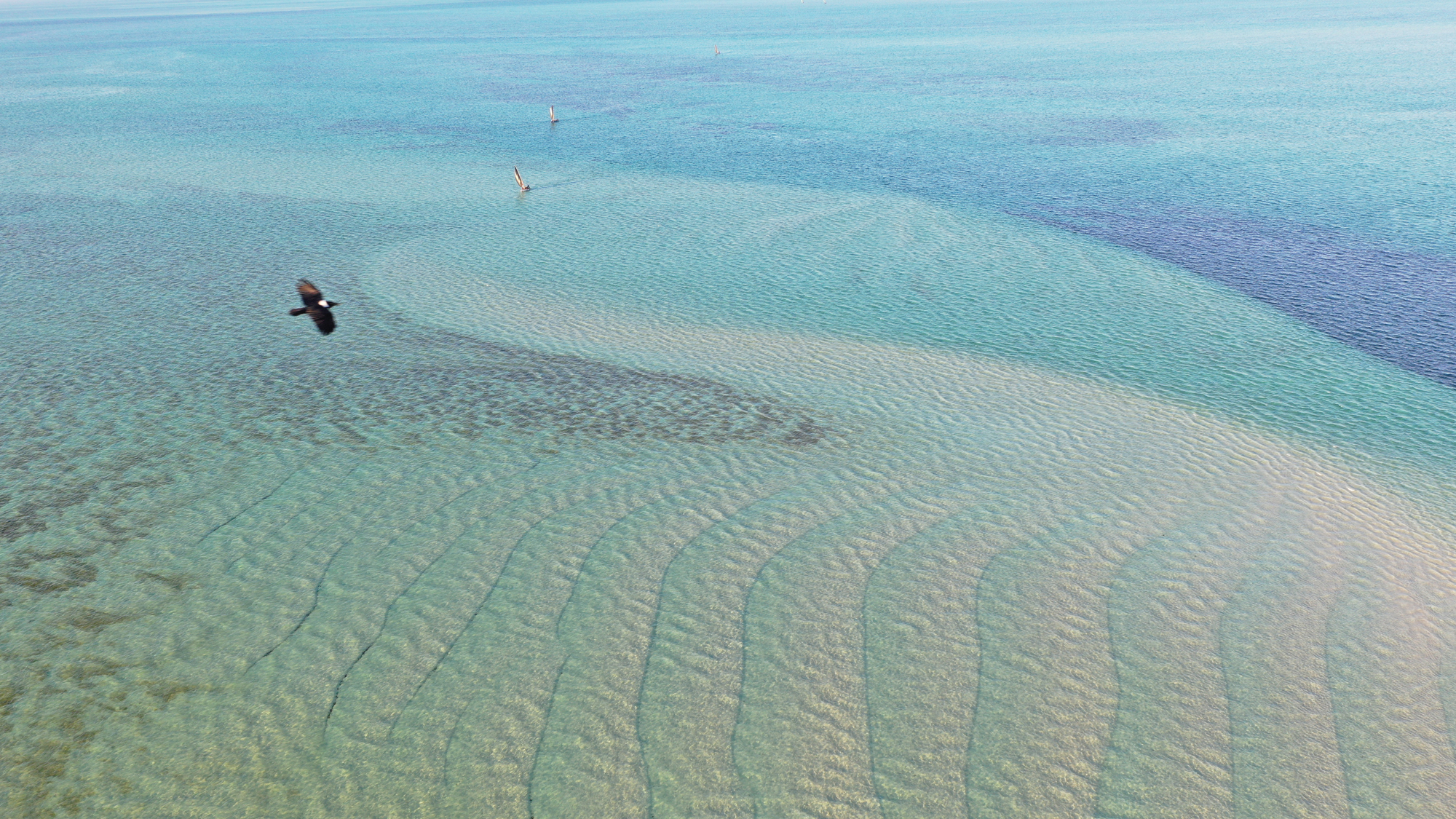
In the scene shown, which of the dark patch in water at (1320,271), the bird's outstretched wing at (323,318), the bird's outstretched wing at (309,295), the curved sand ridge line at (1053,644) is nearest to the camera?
the curved sand ridge line at (1053,644)

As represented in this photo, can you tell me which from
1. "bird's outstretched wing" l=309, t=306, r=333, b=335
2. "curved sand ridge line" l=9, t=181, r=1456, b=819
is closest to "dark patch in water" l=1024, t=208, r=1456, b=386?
"curved sand ridge line" l=9, t=181, r=1456, b=819

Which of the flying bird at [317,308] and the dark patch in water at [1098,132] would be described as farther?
the dark patch in water at [1098,132]

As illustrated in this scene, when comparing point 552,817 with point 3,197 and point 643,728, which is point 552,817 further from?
point 3,197

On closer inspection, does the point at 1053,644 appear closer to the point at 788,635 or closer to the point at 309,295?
the point at 788,635

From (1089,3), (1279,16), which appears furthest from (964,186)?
(1089,3)

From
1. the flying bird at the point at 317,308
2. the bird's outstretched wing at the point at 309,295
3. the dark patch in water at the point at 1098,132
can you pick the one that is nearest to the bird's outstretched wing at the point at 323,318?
the flying bird at the point at 317,308

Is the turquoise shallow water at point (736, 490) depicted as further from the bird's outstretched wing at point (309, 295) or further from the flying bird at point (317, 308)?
the bird's outstretched wing at point (309, 295)
